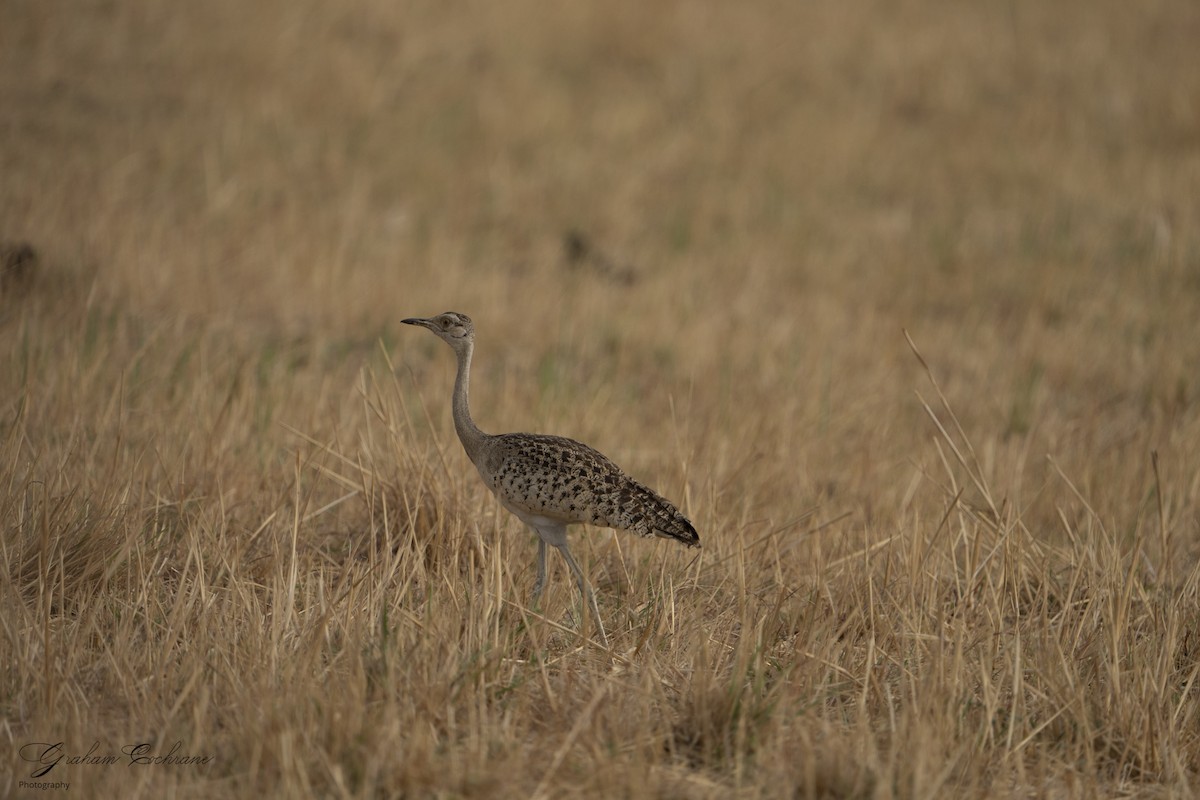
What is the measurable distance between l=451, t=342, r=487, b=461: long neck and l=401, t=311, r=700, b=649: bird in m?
0.11

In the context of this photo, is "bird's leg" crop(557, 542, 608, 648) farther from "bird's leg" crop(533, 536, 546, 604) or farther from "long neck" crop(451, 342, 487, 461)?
"long neck" crop(451, 342, 487, 461)

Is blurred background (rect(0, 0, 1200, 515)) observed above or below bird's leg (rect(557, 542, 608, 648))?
above

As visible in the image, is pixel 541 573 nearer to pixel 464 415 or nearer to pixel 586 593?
pixel 586 593

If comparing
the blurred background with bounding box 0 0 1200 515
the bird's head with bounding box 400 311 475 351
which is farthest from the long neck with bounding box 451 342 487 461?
the blurred background with bounding box 0 0 1200 515

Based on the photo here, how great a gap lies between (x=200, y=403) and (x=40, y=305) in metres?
1.67

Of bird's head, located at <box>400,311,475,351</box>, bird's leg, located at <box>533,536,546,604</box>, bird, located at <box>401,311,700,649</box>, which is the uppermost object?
bird's head, located at <box>400,311,475,351</box>

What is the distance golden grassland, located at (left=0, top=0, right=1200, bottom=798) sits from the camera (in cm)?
355

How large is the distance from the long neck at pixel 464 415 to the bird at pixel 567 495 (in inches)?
4.2

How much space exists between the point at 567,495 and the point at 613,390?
3316 mm

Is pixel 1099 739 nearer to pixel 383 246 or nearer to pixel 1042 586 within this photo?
pixel 1042 586

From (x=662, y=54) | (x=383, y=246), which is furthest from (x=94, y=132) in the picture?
(x=662, y=54)

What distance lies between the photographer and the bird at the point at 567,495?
4.13 metres

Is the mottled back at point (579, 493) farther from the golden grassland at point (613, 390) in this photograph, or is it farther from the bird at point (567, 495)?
the golden grassland at point (613, 390)

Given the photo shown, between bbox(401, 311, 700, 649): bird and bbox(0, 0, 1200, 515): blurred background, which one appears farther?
bbox(0, 0, 1200, 515): blurred background
